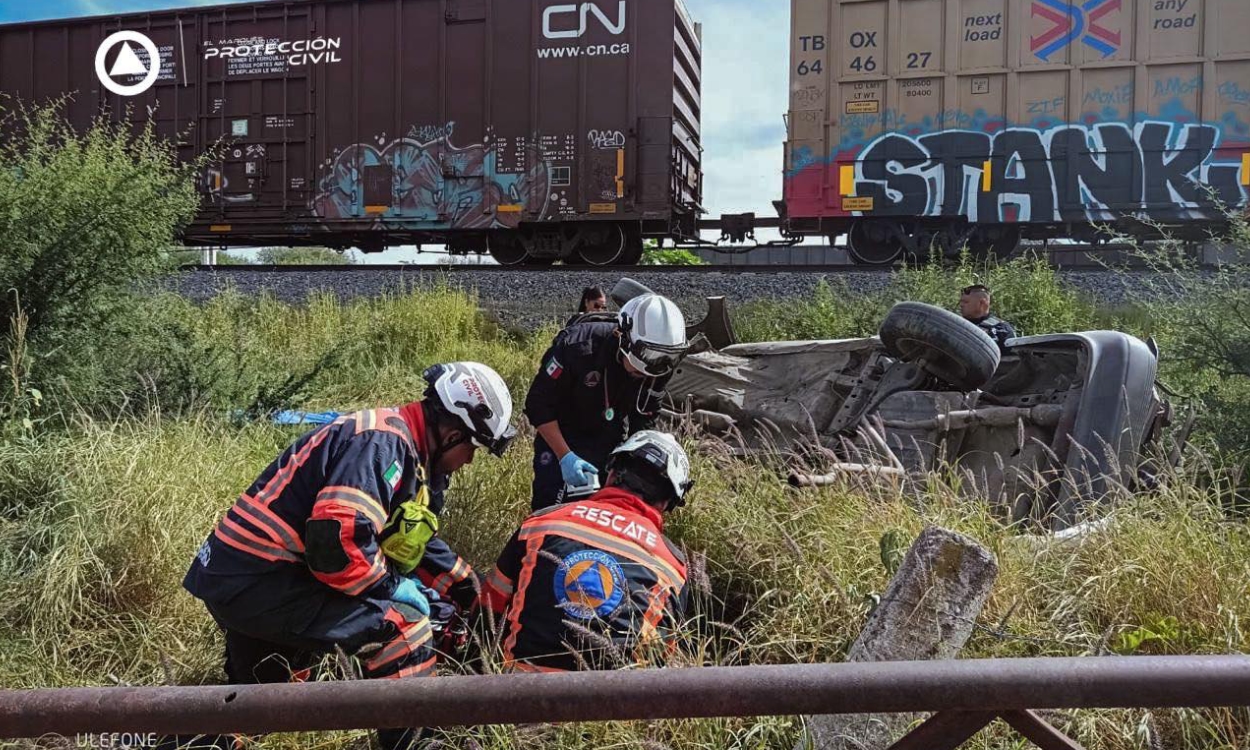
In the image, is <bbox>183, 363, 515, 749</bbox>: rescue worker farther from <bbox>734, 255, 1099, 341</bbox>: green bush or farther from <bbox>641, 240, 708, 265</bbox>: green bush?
<bbox>641, 240, 708, 265</bbox>: green bush

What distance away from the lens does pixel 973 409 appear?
401 centimetres

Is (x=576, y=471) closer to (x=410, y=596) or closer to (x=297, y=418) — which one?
(x=410, y=596)

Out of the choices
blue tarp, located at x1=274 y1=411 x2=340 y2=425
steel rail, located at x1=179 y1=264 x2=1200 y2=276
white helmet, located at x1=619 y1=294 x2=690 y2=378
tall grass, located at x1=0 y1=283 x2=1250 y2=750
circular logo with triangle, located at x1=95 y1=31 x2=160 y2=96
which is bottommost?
tall grass, located at x1=0 y1=283 x2=1250 y2=750

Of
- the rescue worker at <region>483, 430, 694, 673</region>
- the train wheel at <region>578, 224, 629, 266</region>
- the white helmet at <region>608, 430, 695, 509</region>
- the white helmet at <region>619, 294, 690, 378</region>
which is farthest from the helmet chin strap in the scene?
the train wheel at <region>578, 224, 629, 266</region>

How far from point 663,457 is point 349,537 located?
106cm

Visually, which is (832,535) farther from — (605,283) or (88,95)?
(88,95)

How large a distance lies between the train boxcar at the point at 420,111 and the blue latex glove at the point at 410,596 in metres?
8.59

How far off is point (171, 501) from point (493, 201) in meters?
7.97

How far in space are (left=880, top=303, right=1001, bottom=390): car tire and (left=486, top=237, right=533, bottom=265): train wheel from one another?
8.03 meters

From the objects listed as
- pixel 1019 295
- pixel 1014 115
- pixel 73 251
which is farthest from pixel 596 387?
pixel 1014 115

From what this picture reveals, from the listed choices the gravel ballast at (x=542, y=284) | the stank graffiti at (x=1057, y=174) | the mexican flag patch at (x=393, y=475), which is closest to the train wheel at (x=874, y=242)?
the stank graffiti at (x=1057, y=174)

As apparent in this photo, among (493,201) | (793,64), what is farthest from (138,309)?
(793,64)

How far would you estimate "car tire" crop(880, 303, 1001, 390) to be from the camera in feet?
13.1

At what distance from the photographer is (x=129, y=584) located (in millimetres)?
3426
